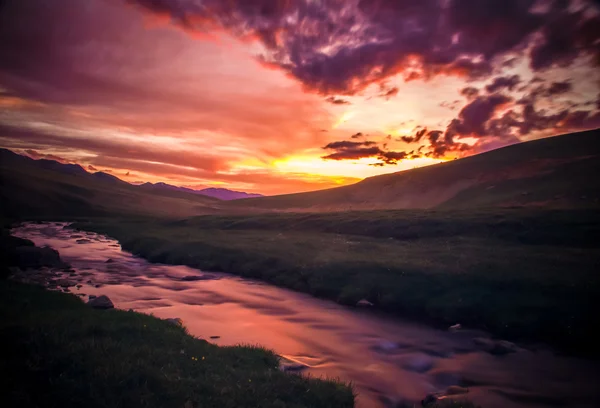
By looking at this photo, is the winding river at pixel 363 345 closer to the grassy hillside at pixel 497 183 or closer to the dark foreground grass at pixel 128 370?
the dark foreground grass at pixel 128 370

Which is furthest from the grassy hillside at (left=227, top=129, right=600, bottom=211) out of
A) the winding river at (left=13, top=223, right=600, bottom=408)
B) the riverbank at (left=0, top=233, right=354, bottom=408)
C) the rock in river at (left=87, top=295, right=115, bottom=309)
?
the rock in river at (left=87, top=295, right=115, bottom=309)

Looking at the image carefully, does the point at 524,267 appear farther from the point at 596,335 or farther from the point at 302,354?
the point at 302,354

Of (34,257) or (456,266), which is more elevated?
(456,266)

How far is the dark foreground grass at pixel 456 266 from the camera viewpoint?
71.8ft

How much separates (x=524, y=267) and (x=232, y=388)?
2719 centimetres

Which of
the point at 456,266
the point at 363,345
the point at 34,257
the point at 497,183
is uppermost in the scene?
the point at 497,183

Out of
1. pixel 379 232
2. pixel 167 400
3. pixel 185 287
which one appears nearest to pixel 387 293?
pixel 185 287

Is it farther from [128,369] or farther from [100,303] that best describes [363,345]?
[100,303]

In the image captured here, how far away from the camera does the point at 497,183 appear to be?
380ft

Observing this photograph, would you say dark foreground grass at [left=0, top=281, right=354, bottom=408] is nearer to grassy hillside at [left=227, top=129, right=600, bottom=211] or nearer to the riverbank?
the riverbank

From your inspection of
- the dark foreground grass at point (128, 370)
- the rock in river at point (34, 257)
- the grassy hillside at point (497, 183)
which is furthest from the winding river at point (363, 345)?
the grassy hillside at point (497, 183)

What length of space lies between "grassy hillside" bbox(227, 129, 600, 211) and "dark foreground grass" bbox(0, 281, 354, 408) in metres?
73.9

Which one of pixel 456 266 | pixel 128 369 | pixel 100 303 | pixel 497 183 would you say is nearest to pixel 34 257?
pixel 100 303

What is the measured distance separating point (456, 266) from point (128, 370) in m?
27.5
